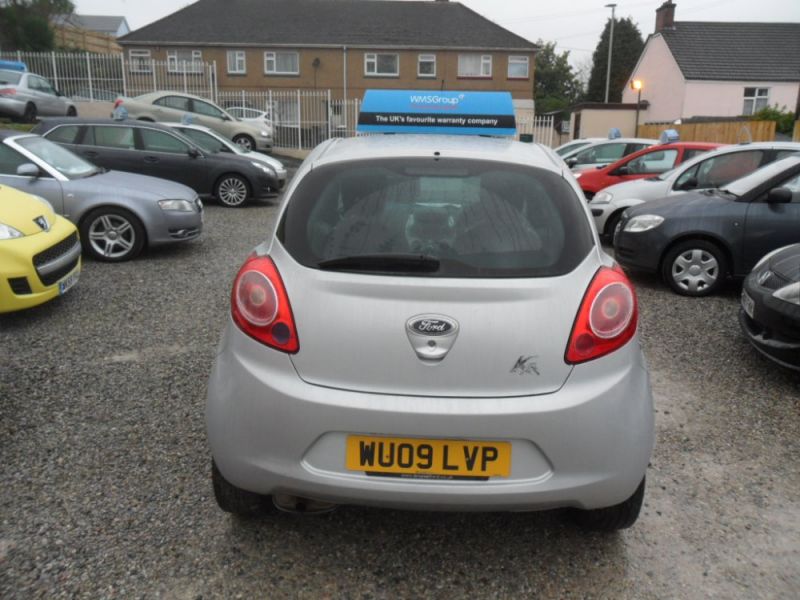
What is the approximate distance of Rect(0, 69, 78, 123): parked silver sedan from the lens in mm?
20750

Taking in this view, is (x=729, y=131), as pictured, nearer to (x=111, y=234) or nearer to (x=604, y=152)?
(x=604, y=152)

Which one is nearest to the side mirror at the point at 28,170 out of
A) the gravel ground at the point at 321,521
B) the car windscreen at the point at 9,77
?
the gravel ground at the point at 321,521

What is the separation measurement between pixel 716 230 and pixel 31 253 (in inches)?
245

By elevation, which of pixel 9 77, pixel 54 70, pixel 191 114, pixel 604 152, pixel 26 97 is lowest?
pixel 604 152

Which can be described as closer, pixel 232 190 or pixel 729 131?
pixel 232 190

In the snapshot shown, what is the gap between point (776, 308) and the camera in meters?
4.64

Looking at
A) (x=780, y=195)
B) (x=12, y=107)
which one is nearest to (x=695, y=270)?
(x=780, y=195)

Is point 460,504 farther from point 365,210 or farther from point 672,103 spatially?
point 672,103

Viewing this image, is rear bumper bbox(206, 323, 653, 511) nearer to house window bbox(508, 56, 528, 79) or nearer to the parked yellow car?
the parked yellow car

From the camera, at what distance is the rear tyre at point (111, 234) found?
8172 mm

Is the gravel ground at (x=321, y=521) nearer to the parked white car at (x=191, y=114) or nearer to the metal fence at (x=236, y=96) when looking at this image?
the parked white car at (x=191, y=114)

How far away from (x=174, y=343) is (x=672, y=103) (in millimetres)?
35277

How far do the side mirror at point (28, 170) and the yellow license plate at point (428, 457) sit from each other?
6.76 meters

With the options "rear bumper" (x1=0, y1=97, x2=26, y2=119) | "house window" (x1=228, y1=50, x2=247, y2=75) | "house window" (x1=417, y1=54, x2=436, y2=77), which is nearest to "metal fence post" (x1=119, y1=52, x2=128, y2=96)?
"rear bumper" (x1=0, y1=97, x2=26, y2=119)
